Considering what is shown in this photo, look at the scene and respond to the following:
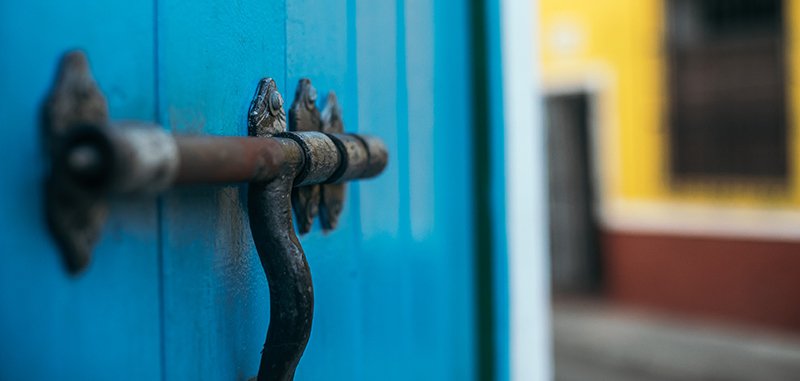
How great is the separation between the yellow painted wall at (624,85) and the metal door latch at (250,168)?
6.17 meters

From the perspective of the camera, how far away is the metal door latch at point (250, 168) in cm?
39

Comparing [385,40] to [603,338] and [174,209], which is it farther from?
[603,338]

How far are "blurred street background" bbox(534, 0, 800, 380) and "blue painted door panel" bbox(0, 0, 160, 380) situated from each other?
498 cm

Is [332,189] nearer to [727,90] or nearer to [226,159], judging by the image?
[226,159]

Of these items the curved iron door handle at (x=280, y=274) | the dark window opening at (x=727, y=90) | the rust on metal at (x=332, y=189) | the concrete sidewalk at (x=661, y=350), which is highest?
the dark window opening at (x=727, y=90)

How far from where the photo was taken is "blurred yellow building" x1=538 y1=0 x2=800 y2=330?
19.4 ft

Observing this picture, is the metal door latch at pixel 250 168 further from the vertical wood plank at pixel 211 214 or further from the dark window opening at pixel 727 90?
the dark window opening at pixel 727 90

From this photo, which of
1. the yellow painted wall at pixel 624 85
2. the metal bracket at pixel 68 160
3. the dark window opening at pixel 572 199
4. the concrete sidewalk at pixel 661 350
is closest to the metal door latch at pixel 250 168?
the metal bracket at pixel 68 160

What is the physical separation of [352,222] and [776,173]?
19.8 feet

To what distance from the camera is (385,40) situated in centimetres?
89

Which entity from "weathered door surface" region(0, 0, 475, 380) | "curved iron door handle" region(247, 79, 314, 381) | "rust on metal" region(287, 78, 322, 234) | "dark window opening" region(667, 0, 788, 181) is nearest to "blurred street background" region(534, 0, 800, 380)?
"dark window opening" region(667, 0, 788, 181)

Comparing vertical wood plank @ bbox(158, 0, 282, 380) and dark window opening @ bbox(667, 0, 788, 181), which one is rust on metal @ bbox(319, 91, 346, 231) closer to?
vertical wood plank @ bbox(158, 0, 282, 380)

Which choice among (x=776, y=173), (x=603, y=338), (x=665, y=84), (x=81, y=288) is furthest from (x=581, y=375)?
(x=81, y=288)

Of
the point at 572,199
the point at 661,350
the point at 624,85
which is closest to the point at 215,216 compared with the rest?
the point at 661,350
